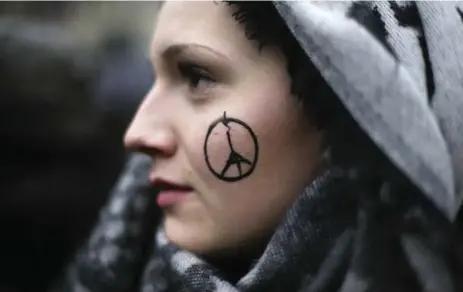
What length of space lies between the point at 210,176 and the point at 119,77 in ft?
2.64

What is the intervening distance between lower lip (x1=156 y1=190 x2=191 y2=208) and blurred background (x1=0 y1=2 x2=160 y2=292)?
0.50 m

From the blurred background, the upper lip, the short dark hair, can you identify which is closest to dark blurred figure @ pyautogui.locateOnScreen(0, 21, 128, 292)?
the blurred background

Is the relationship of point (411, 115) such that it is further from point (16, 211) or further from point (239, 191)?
point (16, 211)

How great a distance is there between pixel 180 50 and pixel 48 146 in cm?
63

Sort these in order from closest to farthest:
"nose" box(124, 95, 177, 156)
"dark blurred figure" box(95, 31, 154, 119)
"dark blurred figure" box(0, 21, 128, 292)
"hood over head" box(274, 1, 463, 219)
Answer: "hood over head" box(274, 1, 463, 219) → "nose" box(124, 95, 177, 156) → "dark blurred figure" box(0, 21, 128, 292) → "dark blurred figure" box(95, 31, 154, 119)

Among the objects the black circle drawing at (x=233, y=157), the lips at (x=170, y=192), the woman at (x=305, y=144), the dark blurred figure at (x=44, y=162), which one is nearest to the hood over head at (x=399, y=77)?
the woman at (x=305, y=144)

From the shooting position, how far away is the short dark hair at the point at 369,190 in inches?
30.3

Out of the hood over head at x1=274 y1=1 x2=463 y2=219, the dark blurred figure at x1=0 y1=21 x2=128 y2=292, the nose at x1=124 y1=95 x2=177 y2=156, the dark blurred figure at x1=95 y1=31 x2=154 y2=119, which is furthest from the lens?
the dark blurred figure at x1=95 y1=31 x2=154 y2=119

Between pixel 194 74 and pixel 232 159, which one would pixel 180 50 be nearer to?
pixel 194 74

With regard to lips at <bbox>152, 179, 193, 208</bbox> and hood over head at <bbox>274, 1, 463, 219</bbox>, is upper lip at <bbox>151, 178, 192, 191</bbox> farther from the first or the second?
hood over head at <bbox>274, 1, 463, 219</bbox>

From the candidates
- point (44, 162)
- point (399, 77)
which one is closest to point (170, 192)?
point (399, 77)

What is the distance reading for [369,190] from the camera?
2.55 feet

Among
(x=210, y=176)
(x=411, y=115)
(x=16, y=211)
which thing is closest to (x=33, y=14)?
(x=16, y=211)

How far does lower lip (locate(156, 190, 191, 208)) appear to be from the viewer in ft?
2.76
